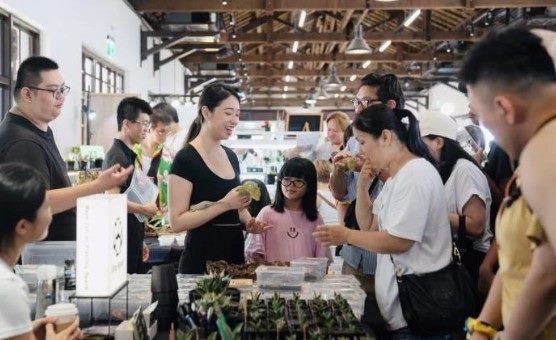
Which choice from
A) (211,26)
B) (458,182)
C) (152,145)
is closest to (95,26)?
(152,145)

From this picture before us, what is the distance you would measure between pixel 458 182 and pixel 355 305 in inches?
42.2

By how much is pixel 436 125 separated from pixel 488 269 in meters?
0.92

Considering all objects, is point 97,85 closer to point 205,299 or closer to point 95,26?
point 95,26

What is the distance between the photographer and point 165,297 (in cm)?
214

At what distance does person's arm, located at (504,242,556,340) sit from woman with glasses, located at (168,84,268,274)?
61.9 inches

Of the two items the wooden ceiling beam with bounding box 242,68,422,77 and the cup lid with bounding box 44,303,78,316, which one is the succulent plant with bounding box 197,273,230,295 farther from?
the wooden ceiling beam with bounding box 242,68,422,77

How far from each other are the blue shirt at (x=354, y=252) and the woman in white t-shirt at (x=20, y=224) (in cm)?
185

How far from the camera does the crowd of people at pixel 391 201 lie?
1343mm

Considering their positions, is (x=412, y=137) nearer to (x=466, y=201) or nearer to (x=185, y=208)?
(x=466, y=201)

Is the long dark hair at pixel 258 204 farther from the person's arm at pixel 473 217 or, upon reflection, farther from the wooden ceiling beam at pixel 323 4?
the wooden ceiling beam at pixel 323 4

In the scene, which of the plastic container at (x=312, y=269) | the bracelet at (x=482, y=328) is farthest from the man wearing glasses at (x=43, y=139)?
the bracelet at (x=482, y=328)

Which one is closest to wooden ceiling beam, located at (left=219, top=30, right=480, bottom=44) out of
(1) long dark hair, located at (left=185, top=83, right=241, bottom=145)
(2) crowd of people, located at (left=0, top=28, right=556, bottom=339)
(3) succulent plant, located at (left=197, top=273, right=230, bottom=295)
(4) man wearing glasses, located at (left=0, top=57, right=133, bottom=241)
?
(2) crowd of people, located at (left=0, top=28, right=556, bottom=339)

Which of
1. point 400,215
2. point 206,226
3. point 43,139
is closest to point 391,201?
point 400,215

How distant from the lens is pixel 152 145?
21.1 feet
